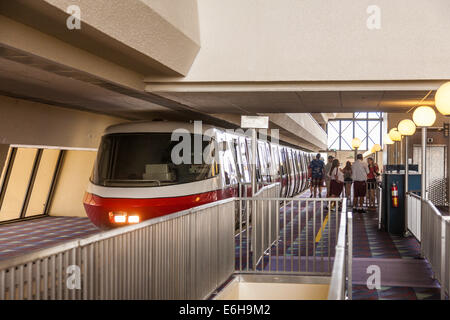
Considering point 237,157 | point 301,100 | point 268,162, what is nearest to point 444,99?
point 301,100

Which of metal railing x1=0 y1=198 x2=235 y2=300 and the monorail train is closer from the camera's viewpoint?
metal railing x1=0 y1=198 x2=235 y2=300

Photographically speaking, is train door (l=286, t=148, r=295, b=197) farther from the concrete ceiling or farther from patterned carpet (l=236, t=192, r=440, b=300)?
patterned carpet (l=236, t=192, r=440, b=300)

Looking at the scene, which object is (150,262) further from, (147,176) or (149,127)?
(149,127)

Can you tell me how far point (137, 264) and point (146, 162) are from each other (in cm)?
645

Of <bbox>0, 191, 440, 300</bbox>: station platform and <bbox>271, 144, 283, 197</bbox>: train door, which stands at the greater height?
<bbox>271, 144, 283, 197</bbox>: train door

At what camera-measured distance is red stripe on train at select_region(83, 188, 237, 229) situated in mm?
10203

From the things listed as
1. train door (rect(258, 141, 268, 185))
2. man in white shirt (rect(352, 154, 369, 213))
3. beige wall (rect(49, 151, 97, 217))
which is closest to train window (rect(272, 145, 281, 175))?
train door (rect(258, 141, 268, 185))

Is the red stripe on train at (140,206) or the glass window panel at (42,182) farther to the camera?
the glass window panel at (42,182)

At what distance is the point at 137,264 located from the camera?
4.57 m

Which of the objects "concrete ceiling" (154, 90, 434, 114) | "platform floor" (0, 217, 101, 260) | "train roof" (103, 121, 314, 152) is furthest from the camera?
"platform floor" (0, 217, 101, 260)

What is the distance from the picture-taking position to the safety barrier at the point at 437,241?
6.45 meters

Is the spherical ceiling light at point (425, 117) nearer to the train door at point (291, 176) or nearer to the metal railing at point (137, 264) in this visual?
the metal railing at point (137, 264)

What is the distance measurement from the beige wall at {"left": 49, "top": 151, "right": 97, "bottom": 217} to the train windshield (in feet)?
21.8

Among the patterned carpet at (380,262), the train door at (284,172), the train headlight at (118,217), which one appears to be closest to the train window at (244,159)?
the patterned carpet at (380,262)
